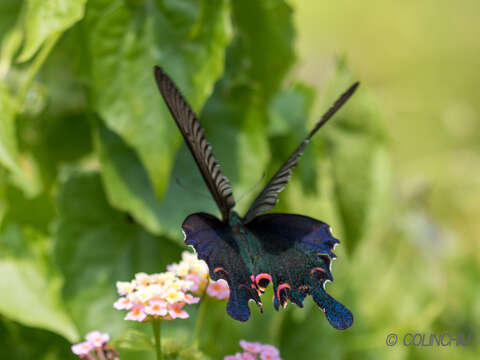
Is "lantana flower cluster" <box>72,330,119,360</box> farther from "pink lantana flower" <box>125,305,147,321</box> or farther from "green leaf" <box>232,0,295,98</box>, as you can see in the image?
"green leaf" <box>232,0,295,98</box>

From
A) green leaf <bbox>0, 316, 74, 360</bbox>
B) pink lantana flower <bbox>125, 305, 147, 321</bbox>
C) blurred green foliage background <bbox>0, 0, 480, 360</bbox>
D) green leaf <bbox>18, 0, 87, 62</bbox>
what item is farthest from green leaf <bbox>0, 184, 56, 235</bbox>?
pink lantana flower <bbox>125, 305, 147, 321</bbox>

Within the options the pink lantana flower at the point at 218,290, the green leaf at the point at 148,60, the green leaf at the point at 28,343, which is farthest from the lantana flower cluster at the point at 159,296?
the green leaf at the point at 28,343

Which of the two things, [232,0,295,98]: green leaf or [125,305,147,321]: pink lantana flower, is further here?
[232,0,295,98]: green leaf

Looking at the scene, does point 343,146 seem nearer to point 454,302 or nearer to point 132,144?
point 132,144

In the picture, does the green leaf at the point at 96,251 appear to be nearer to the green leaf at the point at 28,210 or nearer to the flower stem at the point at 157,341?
the green leaf at the point at 28,210

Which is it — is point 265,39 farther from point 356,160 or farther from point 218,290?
point 218,290

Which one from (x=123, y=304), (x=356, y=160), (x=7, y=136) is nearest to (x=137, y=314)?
(x=123, y=304)
